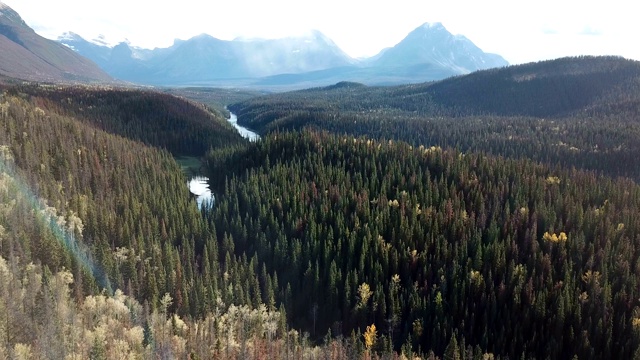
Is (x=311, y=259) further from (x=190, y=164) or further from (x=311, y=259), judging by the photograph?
(x=190, y=164)

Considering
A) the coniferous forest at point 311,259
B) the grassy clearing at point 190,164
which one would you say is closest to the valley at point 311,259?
the coniferous forest at point 311,259

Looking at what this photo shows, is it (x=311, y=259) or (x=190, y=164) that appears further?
(x=190, y=164)

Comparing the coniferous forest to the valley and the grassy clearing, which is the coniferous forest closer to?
the valley

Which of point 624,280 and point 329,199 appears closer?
point 624,280

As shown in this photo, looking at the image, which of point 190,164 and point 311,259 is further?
point 190,164

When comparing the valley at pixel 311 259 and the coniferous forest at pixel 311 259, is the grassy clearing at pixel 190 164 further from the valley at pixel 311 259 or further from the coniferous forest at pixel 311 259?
the valley at pixel 311 259

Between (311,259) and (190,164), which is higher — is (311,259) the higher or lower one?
the higher one

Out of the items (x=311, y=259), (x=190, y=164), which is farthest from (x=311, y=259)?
(x=190, y=164)

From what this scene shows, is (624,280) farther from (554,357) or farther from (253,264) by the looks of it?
(253,264)

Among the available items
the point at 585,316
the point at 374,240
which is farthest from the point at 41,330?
the point at 585,316
